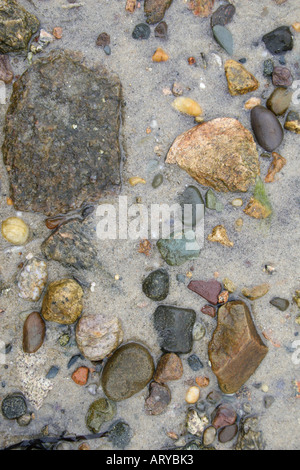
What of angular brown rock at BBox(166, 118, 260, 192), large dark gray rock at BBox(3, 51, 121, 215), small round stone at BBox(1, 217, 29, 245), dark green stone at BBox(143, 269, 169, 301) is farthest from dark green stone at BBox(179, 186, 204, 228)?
small round stone at BBox(1, 217, 29, 245)

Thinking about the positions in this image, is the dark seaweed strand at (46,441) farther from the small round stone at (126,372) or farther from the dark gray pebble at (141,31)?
the dark gray pebble at (141,31)

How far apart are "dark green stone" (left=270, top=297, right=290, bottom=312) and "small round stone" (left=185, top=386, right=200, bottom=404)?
830mm

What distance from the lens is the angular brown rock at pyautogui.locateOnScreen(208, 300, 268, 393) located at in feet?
8.74

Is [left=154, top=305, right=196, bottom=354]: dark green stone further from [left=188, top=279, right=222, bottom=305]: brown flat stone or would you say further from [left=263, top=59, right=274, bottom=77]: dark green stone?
[left=263, top=59, right=274, bottom=77]: dark green stone

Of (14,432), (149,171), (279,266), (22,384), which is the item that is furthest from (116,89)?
(14,432)

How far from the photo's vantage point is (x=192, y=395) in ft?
9.00

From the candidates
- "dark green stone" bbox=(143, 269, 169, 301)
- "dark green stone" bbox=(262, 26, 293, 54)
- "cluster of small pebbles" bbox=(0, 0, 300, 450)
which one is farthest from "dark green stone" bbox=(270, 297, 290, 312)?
"dark green stone" bbox=(262, 26, 293, 54)

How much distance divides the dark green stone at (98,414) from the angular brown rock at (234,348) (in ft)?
2.59

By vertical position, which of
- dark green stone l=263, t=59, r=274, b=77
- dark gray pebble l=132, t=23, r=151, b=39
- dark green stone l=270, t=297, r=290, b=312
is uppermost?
dark gray pebble l=132, t=23, r=151, b=39

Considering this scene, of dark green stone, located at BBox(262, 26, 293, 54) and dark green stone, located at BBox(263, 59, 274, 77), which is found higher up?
dark green stone, located at BBox(262, 26, 293, 54)

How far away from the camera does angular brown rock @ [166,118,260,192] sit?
2.71 meters

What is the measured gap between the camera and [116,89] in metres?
2.75

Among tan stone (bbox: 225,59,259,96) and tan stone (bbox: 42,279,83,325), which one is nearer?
tan stone (bbox: 42,279,83,325)

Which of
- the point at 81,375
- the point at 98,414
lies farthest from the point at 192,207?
the point at 98,414
